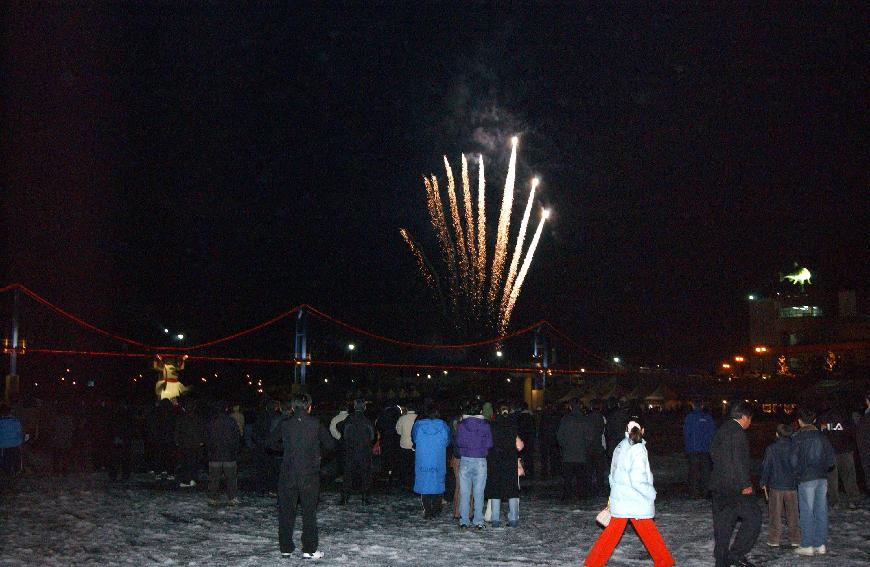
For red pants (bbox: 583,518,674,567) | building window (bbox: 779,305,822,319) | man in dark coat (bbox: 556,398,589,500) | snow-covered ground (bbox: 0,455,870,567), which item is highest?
building window (bbox: 779,305,822,319)

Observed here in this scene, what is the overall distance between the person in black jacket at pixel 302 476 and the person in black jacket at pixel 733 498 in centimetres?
398

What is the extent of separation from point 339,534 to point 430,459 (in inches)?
70.6

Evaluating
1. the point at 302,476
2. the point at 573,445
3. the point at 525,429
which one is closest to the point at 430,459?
the point at 573,445

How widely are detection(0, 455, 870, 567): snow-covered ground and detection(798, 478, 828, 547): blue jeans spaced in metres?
0.27

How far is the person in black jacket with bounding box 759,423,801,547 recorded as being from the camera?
9727 mm

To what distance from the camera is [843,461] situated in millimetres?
13164

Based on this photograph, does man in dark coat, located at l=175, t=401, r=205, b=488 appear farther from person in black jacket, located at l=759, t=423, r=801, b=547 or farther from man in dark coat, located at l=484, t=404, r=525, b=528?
person in black jacket, located at l=759, t=423, r=801, b=547

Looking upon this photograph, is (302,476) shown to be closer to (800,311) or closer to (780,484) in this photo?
(780,484)

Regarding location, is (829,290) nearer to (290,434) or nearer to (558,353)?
(558,353)

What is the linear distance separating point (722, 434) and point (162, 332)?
64.4 metres

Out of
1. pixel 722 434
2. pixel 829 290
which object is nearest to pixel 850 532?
pixel 722 434

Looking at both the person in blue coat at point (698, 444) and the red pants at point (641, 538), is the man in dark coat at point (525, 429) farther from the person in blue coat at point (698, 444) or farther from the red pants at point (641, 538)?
the red pants at point (641, 538)

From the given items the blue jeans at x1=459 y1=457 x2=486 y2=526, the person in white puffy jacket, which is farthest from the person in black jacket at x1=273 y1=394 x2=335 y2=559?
the person in white puffy jacket

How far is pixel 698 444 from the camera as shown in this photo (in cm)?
1435
